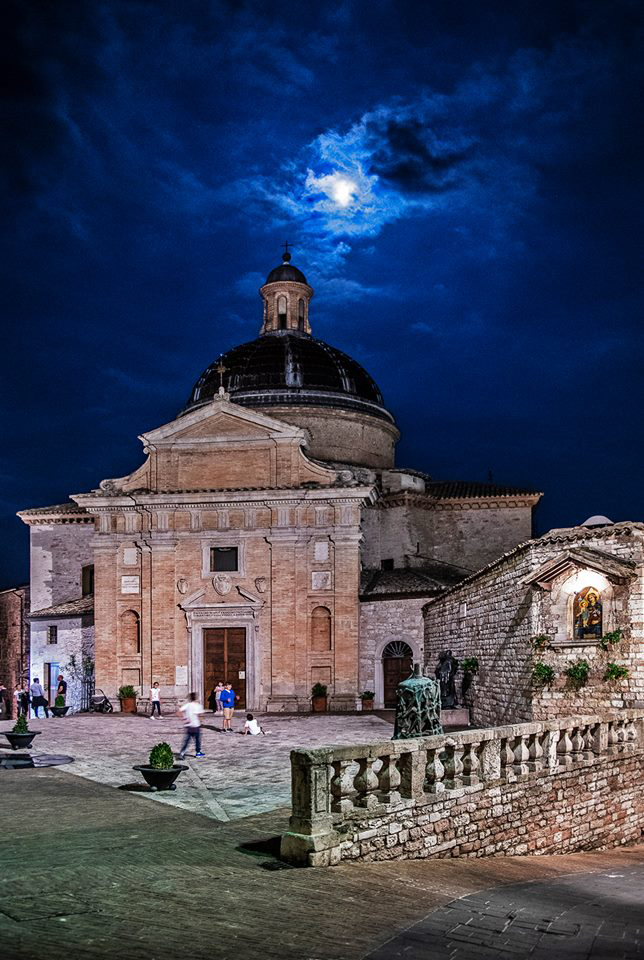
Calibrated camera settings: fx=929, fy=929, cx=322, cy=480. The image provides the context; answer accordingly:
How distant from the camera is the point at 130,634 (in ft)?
124

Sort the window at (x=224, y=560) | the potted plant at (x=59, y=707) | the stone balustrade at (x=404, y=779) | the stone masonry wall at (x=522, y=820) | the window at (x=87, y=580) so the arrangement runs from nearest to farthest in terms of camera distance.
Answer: the stone balustrade at (x=404, y=779) < the stone masonry wall at (x=522, y=820) < the potted plant at (x=59, y=707) < the window at (x=224, y=560) < the window at (x=87, y=580)

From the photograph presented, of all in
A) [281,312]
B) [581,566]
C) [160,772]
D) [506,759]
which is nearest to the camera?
[506,759]

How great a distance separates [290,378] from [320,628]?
46.0ft

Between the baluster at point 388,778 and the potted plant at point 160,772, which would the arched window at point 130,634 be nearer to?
the potted plant at point 160,772

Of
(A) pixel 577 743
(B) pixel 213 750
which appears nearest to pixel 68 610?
(B) pixel 213 750

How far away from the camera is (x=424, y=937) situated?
23.4 feet

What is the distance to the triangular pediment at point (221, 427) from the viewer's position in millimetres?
37281

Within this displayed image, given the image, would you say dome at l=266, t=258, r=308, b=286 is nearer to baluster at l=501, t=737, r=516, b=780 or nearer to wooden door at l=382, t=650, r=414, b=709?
wooden door at l=382, t=650, r=414, b=709

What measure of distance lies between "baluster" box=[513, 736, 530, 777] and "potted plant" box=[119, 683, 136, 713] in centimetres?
2494

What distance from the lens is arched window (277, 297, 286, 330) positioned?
50250 mm

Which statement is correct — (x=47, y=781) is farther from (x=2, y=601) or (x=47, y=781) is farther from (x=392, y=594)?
(x=2, y=601)

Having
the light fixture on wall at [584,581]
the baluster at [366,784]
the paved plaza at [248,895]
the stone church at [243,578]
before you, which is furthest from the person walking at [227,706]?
the baluster at [366,784]

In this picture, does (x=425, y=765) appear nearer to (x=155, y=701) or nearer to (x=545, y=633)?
(x=545, y=633)

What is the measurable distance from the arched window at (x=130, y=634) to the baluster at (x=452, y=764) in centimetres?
2714
